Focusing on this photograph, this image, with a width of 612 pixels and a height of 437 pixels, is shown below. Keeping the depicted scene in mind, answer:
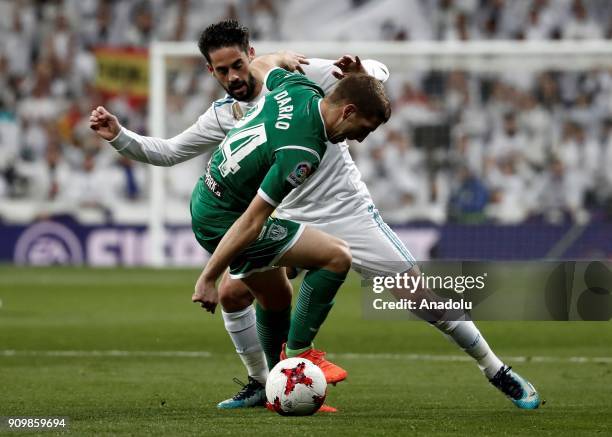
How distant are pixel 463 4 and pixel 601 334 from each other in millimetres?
12266

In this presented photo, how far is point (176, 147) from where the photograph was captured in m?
7.39

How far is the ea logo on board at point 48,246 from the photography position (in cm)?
2041

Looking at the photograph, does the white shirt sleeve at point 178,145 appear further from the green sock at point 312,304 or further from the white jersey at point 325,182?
the green sock at point 312,304

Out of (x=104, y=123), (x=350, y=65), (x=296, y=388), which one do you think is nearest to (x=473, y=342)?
(x=296, y=388)

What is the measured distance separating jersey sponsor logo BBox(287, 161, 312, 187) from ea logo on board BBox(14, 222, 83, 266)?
1488cm

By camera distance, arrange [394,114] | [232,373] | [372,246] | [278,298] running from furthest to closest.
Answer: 1. [394,114]
2. [232,373]
3. [372,246]
4. [278,298]

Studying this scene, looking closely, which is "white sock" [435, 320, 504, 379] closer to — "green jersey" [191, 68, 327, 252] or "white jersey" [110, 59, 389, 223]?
"white jersey" [110, 59, 389, 223]

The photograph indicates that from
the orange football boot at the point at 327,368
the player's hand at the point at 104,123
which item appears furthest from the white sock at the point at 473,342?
the player's hand at the point at 104,123

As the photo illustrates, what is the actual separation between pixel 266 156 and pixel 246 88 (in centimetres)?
100

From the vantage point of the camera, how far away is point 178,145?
740cm

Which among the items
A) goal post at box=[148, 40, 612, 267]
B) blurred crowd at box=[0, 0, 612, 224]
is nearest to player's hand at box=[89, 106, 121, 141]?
goal post at box=[148, 40, 612, 267]

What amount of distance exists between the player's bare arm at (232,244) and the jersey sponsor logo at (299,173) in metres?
0.17

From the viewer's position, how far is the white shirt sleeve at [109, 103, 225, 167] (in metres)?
7.26

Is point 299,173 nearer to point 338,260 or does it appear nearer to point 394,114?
point 338,260
